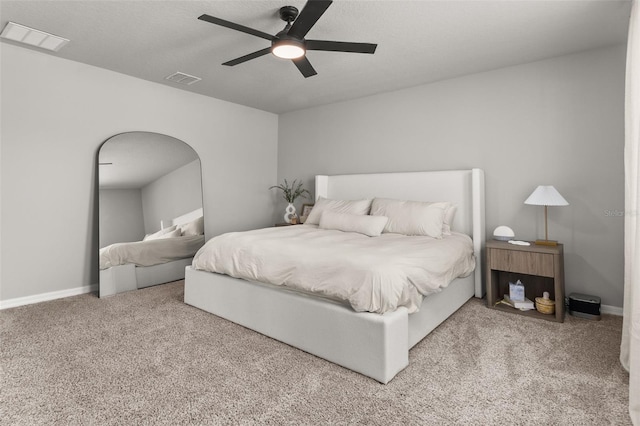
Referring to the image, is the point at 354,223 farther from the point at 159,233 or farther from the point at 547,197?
the point at 159,233

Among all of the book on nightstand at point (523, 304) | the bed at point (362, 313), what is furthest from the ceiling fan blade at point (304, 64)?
the book on nightstand at point (523, 304)

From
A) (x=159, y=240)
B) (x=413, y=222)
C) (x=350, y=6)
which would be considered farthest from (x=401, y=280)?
(x=159, y=240)

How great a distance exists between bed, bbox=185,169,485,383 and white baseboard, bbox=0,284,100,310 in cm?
136

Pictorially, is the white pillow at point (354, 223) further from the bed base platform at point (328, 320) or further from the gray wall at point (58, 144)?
the gray wall at point (58, 144)

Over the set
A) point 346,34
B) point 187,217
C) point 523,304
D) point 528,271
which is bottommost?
point 523,304

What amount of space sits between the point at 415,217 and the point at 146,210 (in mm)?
3119

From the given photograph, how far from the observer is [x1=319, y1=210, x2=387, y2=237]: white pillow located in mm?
3432

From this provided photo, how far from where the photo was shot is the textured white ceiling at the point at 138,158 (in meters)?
3.73

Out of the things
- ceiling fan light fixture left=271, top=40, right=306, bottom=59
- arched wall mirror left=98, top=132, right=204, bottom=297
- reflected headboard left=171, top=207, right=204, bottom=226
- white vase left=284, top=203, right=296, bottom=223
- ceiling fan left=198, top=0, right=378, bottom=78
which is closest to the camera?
ceiling fan left=198, top=0, right=378, bottom=78

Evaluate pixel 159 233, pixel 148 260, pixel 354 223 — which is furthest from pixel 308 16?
pixel 148 260

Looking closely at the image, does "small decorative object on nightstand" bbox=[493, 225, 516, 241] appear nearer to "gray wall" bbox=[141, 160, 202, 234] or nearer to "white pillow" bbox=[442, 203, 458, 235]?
"white pillow" bbox=[442, 203, 458, 235]

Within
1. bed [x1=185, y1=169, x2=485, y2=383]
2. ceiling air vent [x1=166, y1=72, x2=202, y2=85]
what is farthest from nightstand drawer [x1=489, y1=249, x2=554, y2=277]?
ceiling air vent [x1=166, y1=72, x2=202, y2=85]

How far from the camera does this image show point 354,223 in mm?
3559

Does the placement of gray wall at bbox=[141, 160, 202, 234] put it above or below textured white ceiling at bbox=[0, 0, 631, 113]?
below
